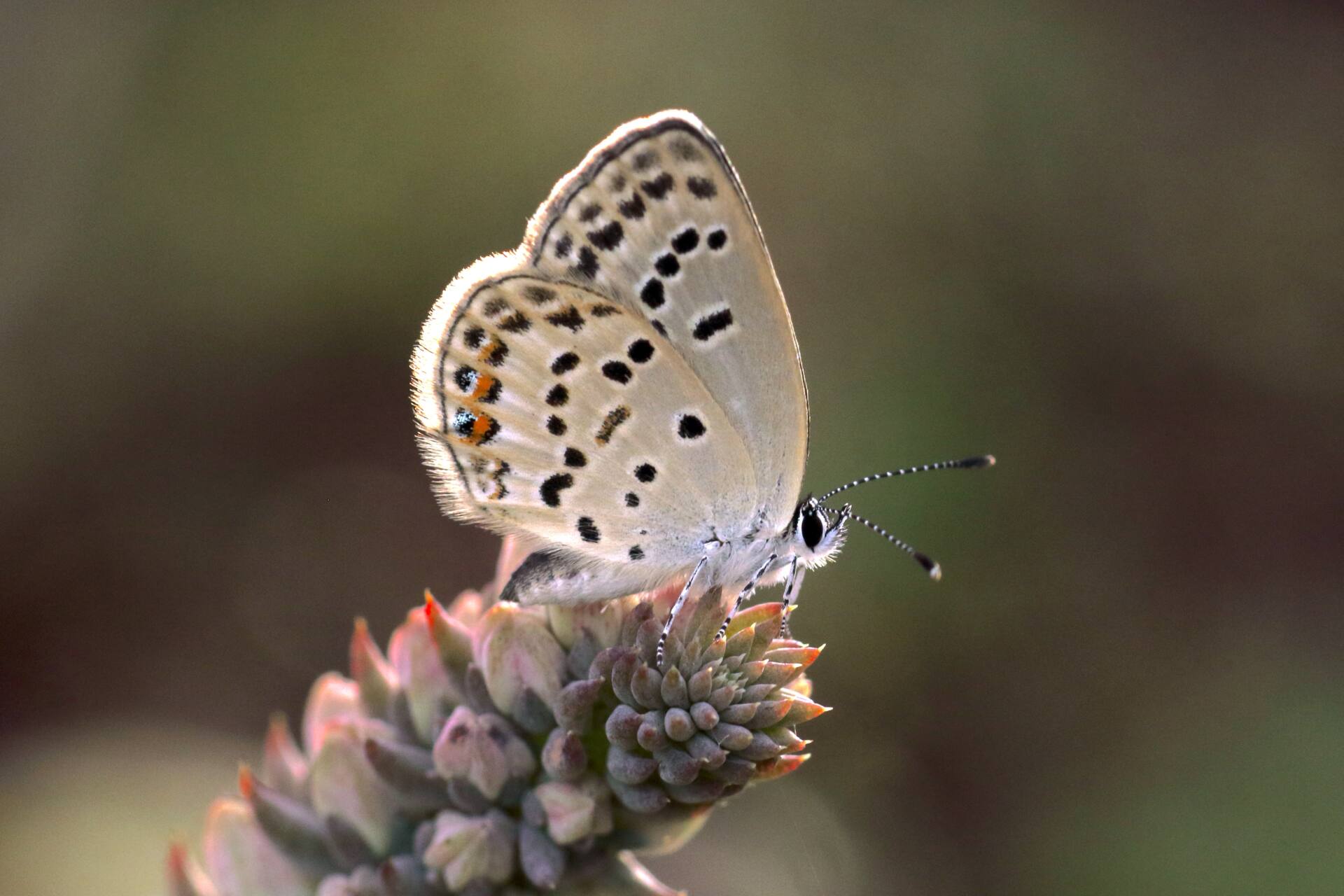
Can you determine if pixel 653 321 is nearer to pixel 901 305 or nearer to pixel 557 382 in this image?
pixel 557 382

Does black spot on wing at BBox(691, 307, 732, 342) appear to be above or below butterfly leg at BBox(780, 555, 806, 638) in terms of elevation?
above

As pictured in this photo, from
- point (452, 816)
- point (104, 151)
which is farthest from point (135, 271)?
point (452, 816)

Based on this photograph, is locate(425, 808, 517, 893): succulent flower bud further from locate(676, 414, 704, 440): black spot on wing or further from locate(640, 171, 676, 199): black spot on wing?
locate(640, 171, 676, 199): black spot on wing

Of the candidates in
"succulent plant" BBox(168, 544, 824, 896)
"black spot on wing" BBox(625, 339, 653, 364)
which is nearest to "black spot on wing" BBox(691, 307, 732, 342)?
"black spot on wing" BBox(625, 339, 653, 364)

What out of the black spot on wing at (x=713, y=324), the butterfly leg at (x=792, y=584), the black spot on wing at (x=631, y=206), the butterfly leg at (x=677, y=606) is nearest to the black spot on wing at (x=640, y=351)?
the black spot on wing at (x=713, y=324)

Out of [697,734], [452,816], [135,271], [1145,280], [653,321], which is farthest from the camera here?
[1145,280]

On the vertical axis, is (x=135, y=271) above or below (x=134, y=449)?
above

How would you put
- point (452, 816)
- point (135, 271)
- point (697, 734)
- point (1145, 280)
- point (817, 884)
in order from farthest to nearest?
point (1145, 280) → point (135, 271) → point (817, 884) → point (452, 816) → point (697, 734)
